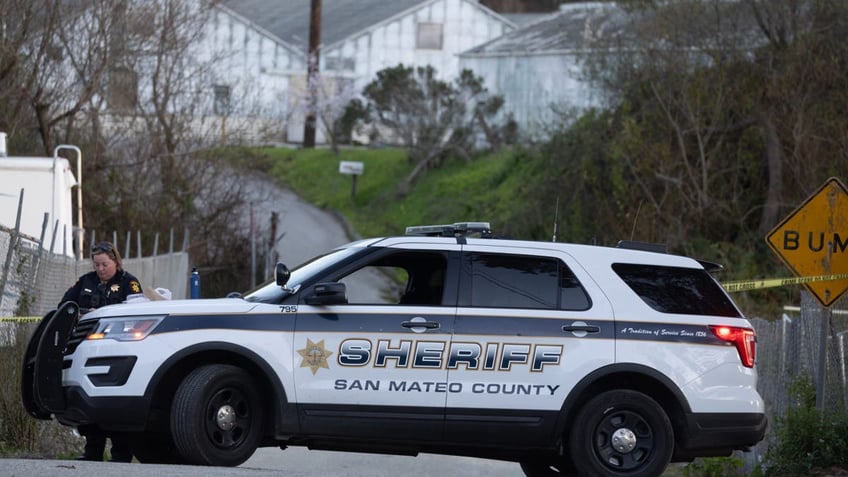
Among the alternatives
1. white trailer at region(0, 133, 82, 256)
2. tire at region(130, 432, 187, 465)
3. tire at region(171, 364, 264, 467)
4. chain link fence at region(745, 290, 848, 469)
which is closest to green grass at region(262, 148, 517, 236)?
white trailer at region(0, 133, 82, 256)

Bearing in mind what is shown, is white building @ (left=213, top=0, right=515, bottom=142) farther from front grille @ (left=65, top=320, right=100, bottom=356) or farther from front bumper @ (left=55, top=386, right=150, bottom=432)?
Answer: front bumper @ (left=55, top=386, right=150, bottom=432)

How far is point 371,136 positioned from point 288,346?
4752cm

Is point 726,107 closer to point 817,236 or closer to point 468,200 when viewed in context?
point 468,200

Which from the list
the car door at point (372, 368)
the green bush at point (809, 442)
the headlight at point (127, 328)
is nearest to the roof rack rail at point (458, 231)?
the car door at point (372, 368)

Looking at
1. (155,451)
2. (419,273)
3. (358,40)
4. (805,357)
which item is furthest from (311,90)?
(419,273)

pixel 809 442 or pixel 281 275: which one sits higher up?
pixel 281 275

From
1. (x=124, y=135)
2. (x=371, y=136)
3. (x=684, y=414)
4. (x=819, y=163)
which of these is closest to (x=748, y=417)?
(x=684, y=414)

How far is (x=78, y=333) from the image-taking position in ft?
29.8

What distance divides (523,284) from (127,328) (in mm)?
2746

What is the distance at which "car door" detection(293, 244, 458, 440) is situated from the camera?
28.7 ft

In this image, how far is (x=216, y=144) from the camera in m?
31.2

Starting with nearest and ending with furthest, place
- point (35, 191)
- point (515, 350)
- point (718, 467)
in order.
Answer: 1. point (515, 350)
2. point (718, 467)
3. point (35, 191)

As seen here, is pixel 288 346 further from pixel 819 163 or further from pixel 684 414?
pixel 819 163

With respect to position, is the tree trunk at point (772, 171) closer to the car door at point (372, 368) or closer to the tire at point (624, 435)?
the tire at point (624, 435)
